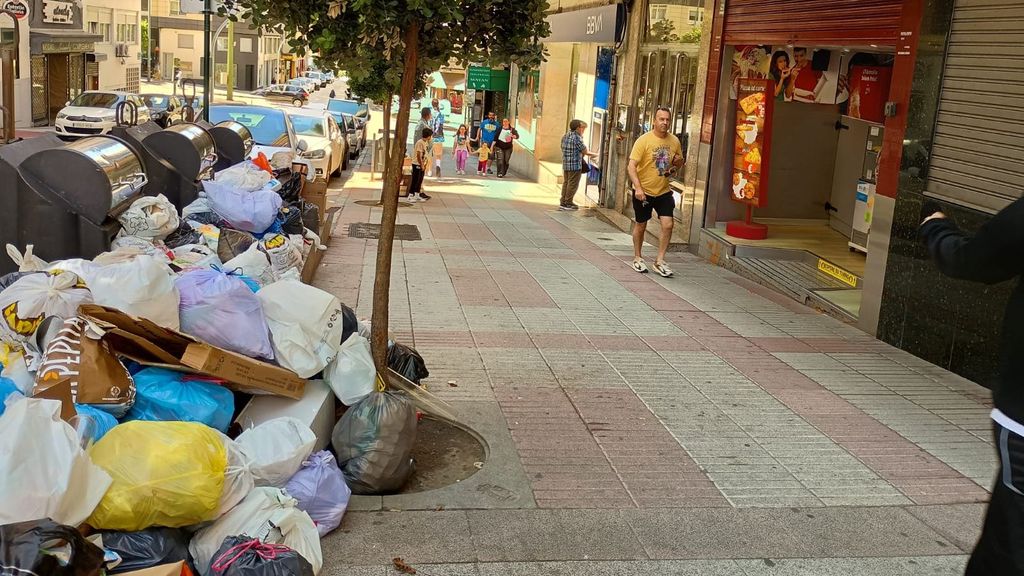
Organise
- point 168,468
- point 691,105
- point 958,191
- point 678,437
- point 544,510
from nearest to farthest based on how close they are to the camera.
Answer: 1. point 168,468
2. point 544,510
3. point 678,437
4. point 958,191
5. point 691,105

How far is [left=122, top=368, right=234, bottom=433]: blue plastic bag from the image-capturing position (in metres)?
4.59

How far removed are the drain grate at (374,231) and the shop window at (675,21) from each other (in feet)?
16.4

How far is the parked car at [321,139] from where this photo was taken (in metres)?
20.3

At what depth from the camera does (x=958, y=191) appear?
7953mm

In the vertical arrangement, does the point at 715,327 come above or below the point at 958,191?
below

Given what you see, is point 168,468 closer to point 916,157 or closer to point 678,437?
point 678,437

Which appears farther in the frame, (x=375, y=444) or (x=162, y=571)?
(x=375, y=444)

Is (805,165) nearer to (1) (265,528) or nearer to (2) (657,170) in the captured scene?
(2) (657,170)

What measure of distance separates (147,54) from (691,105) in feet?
173

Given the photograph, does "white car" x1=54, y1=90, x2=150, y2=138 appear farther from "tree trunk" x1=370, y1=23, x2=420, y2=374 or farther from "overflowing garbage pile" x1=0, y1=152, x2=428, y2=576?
"overflowing garbage pile" x1=0, y1=152, x2=428, y2=576

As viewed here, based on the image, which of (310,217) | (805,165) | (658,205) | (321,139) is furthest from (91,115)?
(805,165)

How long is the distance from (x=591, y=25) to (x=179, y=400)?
17.0 m

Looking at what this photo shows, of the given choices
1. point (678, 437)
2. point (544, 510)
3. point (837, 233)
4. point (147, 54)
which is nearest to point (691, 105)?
point (837, 233)

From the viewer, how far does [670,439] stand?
6.03 meters
